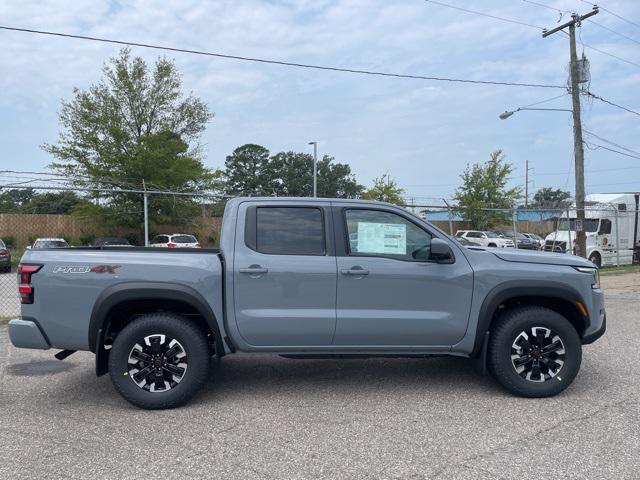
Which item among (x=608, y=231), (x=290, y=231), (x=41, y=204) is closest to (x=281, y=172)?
(x=41, y=204)

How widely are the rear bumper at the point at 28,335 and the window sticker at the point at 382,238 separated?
9.26 ft

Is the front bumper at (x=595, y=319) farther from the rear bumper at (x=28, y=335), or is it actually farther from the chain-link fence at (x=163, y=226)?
the chain-link fence at (x=163, y=226)

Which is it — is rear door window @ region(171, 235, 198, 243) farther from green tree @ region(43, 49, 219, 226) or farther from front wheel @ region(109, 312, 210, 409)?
front wheel @ region(109, 312, 210, 409)

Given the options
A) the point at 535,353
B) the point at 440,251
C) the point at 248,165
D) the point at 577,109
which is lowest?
the point at 535,353

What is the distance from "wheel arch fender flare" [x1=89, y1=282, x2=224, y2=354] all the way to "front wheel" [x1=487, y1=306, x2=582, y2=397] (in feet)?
8.31

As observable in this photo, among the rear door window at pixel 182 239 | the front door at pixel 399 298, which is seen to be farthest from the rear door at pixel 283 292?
the rear door window at pixel 182 239

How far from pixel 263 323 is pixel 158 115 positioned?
30690 mm

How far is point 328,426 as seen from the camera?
4.34 metres

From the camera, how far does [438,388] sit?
532 cm

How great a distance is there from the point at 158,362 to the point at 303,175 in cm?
7983

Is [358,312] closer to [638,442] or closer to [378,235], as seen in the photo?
[378,235]

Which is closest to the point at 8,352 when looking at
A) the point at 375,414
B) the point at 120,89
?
the point at 375,414

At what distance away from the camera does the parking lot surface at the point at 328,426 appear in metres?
3.61

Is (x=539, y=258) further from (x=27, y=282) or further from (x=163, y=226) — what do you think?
(x=163, y=226)
